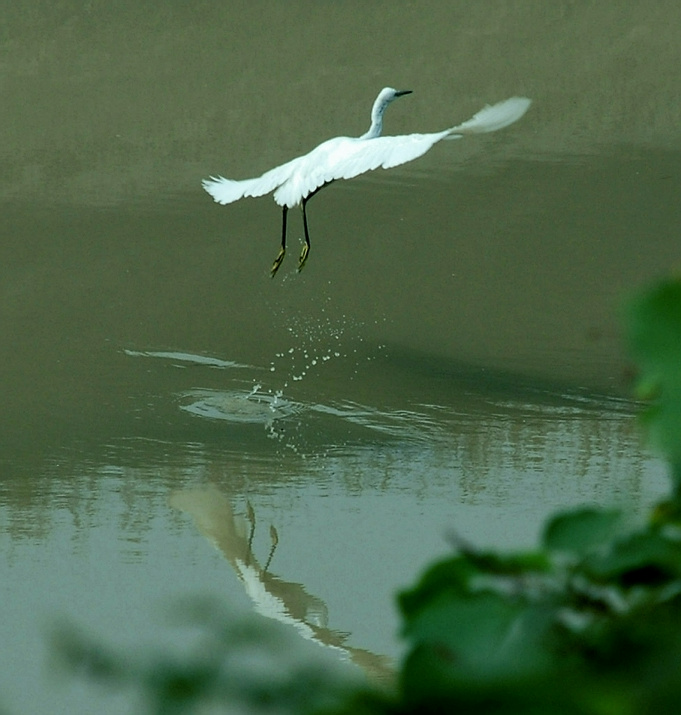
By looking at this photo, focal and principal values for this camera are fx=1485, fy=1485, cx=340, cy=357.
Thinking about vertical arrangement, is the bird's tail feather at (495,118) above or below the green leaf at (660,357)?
above

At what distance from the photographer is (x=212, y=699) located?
0.41 meters

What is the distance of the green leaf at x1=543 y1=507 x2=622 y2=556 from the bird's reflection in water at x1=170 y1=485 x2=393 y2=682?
2135mm

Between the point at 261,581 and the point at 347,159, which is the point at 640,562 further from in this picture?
the point at 347,159

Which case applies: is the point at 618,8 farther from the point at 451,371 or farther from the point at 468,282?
the point at 451,371

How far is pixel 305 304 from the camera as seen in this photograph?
243 inches

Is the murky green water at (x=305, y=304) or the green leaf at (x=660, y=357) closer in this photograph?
the green leaf at (x=660, y=357)

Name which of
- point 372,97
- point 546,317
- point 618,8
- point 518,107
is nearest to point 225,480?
point 518,107

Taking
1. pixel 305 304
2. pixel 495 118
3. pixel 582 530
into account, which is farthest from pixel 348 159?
pixel 582 530

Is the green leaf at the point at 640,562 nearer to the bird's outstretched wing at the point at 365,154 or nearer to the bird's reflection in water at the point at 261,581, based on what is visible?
the bird's reflection in water at the point at 261,581

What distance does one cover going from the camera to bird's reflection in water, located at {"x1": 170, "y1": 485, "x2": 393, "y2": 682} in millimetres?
3018

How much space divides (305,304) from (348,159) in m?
1.84

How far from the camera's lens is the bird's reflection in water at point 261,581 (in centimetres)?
302

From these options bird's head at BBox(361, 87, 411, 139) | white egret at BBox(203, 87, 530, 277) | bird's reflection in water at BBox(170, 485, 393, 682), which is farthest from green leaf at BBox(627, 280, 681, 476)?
bird's head at BBox(361, 87, 411, 139)

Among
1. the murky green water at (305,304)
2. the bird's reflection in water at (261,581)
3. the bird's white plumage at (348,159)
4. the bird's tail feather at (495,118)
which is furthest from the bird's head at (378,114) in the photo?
the bird's reflection in water at (261,581)
